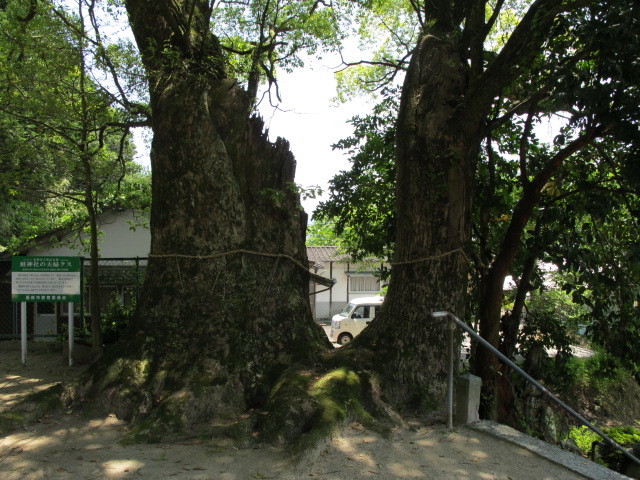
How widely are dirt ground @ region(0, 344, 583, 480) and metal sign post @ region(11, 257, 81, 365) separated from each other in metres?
3.54

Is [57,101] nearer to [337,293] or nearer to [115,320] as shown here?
[115,320]

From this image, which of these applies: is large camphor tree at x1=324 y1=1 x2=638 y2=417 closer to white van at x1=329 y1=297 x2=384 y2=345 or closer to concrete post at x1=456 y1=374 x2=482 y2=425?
concrete post at x1=456 y1=374 x2=482 y2=425

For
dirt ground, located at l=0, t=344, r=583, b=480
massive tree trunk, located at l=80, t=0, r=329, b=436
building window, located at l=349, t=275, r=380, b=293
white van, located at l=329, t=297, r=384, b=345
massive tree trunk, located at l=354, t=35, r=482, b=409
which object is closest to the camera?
dirt ground, located at l=0, t=344, r=583, b=480

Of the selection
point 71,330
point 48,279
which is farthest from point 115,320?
point 48,279

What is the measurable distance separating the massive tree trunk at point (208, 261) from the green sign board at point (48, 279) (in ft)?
9.25

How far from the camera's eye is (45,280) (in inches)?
324

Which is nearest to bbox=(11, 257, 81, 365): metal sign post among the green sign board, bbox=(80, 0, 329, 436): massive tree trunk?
the green sign board

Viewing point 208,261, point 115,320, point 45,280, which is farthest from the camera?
point 115,320

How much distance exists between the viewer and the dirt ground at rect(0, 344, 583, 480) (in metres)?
4.00

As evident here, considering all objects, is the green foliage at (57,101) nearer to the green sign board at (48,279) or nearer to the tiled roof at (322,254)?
the green sign board at (48,279)

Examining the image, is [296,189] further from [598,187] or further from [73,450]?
[598,187]

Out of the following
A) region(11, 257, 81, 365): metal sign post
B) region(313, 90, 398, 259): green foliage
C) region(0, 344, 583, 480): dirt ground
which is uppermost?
region(313, 90, 398, 259): green foliage

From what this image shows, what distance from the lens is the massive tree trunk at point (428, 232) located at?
5.63 meters

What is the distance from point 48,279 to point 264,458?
18.3 ft
